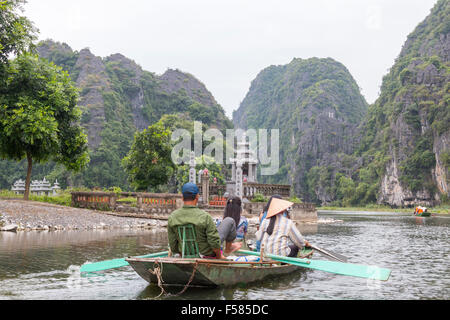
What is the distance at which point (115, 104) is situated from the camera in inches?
3415

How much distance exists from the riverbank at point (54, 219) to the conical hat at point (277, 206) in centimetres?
1194

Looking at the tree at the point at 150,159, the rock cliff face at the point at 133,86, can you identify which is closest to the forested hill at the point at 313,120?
the rock cliff face at the point at 133,86

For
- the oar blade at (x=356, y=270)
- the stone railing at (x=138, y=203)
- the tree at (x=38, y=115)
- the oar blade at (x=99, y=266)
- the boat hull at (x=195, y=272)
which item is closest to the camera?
the boat hull at (x=195, y=272)

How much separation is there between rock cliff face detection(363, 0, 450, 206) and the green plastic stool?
2706 inches

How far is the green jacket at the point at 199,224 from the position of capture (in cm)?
644

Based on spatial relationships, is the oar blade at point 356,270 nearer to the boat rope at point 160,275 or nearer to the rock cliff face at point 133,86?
the boat rope at point 160,275

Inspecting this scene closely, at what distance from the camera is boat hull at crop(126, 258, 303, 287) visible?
6.43 m

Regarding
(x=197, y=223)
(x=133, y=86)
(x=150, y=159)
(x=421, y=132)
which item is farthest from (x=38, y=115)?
(x=133, y=86)

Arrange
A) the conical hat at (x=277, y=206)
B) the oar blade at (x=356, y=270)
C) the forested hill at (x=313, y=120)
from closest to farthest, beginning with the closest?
the oar blade at (x=356, y=270) → the conical hat at (x=277, y=206) → the forested hill at (x=313, y=120)

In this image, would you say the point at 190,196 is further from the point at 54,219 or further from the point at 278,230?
the point at 54,219

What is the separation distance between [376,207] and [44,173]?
56453mm

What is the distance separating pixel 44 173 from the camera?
7081cm

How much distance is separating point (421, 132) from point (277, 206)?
79.1 metres
